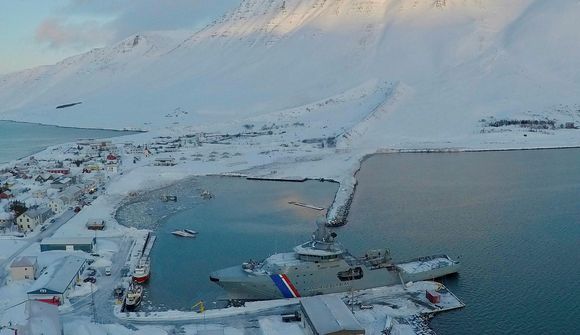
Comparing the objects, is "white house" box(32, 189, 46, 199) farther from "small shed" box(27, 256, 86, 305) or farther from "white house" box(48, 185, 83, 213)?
"small shed" box(27, 256, 86, 305)

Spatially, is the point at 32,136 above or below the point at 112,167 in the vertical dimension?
above

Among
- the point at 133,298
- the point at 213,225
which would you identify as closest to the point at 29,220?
the point at 213,225

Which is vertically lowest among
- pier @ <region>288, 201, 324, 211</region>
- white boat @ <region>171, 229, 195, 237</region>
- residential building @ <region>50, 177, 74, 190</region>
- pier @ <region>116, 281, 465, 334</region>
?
pier @ <region>116, 281, 465, 334</region>

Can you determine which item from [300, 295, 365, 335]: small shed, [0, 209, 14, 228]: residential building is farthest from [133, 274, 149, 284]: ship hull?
[0, 209, 14, 228]: residential building

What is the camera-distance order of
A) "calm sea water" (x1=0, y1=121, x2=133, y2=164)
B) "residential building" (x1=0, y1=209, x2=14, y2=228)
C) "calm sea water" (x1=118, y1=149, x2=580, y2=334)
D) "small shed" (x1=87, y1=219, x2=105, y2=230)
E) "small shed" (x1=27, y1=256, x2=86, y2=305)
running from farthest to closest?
1. "calm sea water" (x1=0, y1=121, x2=133, y2=164)
2. "residential building" (x1=0, y1=209, x2=14, y2=228)
3. "small shed" (x1=87, y1=219, x2=105, y2=230)
4. "calm sea water" (x1=118, y1=149, x2=580, y2=334)
5. "small shed" (x1=27, y1=256, x2=86, y2=305)

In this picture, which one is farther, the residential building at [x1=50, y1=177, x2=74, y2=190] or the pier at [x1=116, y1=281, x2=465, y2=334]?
the residential building at [x1=50, y1=177, x2=74, y2=190]

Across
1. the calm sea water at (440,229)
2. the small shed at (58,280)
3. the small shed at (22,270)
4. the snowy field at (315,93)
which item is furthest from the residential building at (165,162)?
the small shed at (22,270)


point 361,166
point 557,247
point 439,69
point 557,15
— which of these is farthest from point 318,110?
point 557,247

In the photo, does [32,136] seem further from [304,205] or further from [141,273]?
[141,273]
